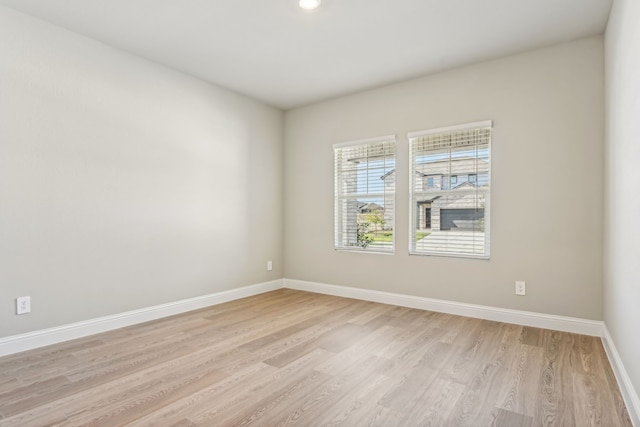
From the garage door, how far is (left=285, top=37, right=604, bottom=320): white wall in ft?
0.62

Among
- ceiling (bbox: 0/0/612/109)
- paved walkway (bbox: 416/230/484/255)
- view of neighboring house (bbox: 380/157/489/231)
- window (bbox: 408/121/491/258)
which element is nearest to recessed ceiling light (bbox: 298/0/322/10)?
ceiling (bbox: 0/0/612/109)

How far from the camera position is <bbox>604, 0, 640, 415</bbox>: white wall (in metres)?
1.83

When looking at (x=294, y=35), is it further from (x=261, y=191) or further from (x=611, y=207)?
(x=611, y=207)

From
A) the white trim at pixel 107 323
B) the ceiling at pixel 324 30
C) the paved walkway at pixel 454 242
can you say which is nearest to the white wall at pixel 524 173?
the paved walkway at pixel 454 242

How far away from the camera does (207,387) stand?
212cm

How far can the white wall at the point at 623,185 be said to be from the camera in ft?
6.00

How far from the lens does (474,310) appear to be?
3574 mm

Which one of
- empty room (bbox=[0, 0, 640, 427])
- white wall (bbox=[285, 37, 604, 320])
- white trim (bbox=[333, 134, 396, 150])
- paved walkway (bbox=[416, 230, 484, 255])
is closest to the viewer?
empty room (bbox=[0, 0, 640, 427])

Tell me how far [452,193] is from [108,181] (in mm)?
3358

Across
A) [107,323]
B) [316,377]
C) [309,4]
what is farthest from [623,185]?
[107,323]

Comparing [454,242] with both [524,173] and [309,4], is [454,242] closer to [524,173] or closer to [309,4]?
[524,173]

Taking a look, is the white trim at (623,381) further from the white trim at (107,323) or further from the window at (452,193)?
the white trim at (107,323)

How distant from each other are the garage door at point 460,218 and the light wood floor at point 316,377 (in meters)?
0.96

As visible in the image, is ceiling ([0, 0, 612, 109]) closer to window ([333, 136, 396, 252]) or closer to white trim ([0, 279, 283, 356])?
window ([333, 136, 396, 252])
